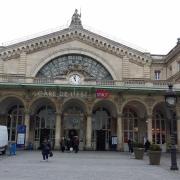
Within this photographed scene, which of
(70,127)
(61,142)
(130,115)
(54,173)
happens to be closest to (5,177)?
(54,173)

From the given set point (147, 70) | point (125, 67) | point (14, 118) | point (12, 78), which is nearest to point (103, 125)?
point (125, 67)

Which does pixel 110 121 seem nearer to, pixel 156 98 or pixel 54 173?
pixel 156 98

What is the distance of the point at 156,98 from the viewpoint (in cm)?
3781

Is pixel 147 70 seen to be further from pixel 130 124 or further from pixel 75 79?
pixel 75 79

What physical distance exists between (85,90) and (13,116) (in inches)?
432

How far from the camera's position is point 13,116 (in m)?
40.6

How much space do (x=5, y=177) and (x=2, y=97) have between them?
23.8 m

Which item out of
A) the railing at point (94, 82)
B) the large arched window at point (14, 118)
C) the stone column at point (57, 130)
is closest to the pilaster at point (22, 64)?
the railing at point (94, 82)

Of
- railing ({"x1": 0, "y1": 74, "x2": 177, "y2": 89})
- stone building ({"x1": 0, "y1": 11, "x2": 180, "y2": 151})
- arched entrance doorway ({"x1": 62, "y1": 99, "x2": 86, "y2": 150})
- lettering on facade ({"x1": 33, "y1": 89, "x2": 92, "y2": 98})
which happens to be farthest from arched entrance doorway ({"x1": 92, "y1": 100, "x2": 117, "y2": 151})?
lettering on facade ({"x1": 33, "y1": 89, "x2": 92, "y2": 98})

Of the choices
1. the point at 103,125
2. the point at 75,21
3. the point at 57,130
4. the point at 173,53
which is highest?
the point at 75,21

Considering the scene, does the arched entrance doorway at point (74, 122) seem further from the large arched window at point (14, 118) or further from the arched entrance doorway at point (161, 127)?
the arched entrance doorway at point (161, 127)

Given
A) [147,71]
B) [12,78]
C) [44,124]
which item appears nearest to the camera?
[12,78]

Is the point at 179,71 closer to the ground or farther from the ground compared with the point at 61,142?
farther from the ground

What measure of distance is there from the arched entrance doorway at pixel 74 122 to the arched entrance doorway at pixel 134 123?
18.6 feet
